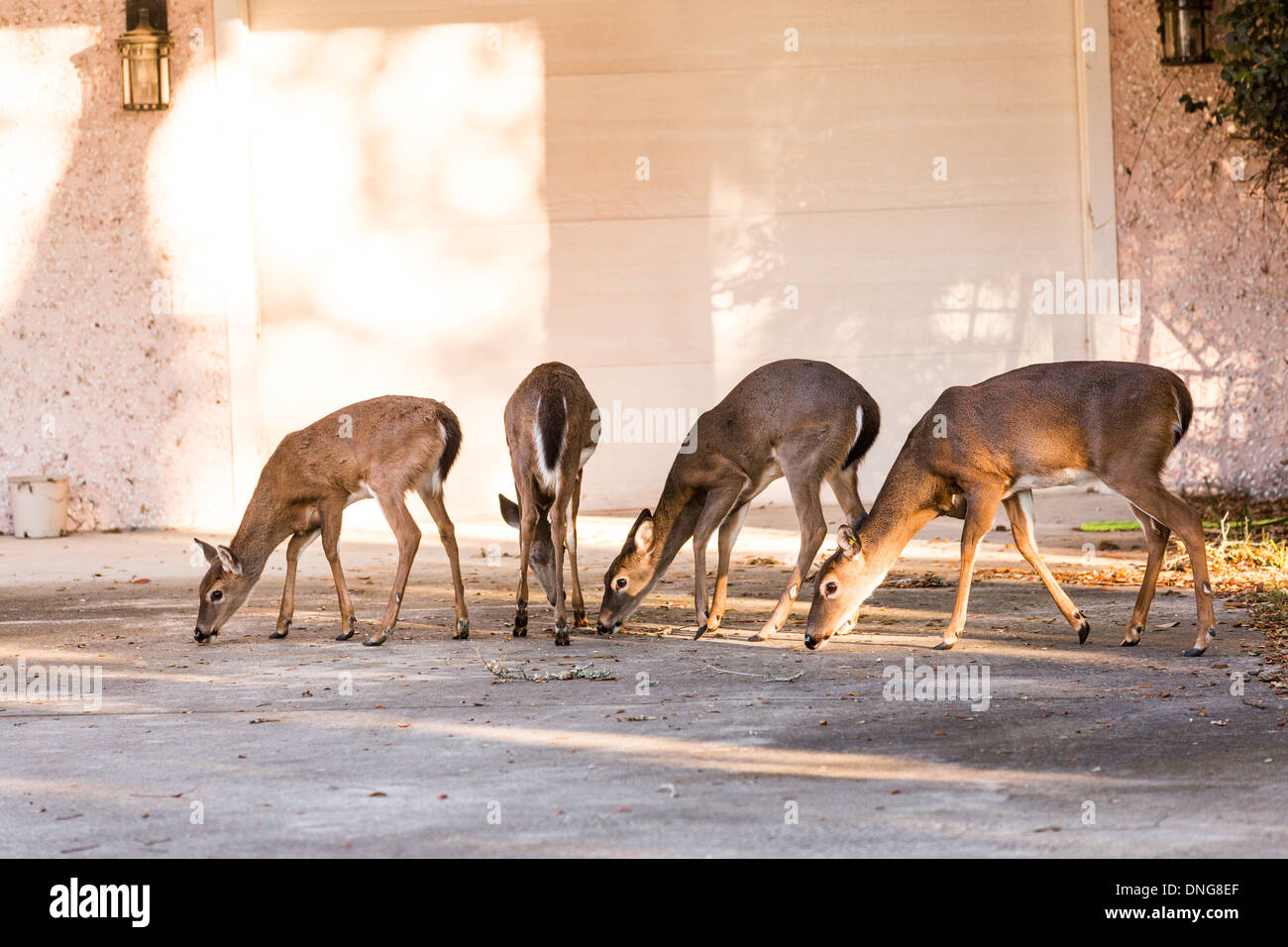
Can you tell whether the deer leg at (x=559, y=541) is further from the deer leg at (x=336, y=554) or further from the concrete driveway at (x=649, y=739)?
the deer leg at (x=336, y=554)

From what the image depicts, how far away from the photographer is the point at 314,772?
5.64m

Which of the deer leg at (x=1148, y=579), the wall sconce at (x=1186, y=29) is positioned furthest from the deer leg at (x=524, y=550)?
the wall sconce at (x=1186, y=29)

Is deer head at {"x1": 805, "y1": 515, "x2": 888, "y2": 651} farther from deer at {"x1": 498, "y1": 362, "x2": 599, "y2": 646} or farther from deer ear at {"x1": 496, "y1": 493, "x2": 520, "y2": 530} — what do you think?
deer ear at {"x1": 496, "y1": 493, "x2": 520, "y2": 530}

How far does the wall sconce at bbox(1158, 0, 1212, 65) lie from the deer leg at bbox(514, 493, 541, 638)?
7.81m

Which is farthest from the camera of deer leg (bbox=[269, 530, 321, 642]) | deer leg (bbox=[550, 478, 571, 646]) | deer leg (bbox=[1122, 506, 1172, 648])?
deer leg (bbox=[269, 530, 321, 642])

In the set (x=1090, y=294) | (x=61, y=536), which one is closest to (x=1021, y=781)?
(x=1090, y=294)

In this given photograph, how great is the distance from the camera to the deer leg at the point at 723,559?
859cm

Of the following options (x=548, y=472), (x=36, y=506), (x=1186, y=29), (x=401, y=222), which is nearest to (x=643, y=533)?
(x=548, y=472)

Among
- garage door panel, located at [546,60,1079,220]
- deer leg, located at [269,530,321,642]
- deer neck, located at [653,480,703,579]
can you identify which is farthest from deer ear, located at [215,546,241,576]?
garage door panel, located at [546,60,1079,220]

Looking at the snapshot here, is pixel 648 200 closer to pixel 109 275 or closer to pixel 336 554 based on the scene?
pixel 109 275

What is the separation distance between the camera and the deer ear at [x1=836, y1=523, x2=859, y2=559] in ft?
26.1

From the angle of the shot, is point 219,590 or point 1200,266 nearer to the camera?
point 219,590

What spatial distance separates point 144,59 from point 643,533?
778cm

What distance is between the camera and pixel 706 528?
8766 millimetres
